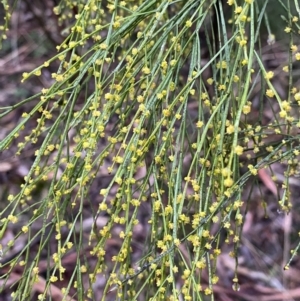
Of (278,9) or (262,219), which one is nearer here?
(278,9)

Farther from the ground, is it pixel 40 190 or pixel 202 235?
pixel 202 235

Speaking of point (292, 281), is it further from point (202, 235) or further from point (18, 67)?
point (18, 67)

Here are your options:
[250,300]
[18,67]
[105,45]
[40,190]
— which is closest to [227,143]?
[105,45]

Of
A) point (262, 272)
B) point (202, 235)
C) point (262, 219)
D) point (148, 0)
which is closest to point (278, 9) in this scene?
A: point (262, 219)

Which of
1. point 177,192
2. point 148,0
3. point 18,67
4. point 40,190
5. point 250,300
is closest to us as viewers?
point 177,192

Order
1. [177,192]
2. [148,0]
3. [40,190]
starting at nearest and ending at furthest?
1. [177,192]
2. [148,0]
3. [40,190]

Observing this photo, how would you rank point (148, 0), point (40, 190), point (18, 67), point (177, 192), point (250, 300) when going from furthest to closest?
point (18, 67)
point (40, 190)
point (250, 300)
point (148, 0)
point (177, 192)

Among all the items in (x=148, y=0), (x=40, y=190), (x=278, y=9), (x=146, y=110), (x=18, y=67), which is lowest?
(x=40, y=190)

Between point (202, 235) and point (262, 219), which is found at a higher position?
point (202, 235)

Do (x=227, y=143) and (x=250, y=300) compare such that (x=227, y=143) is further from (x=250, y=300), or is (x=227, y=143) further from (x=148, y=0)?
(x=250, y=300)
